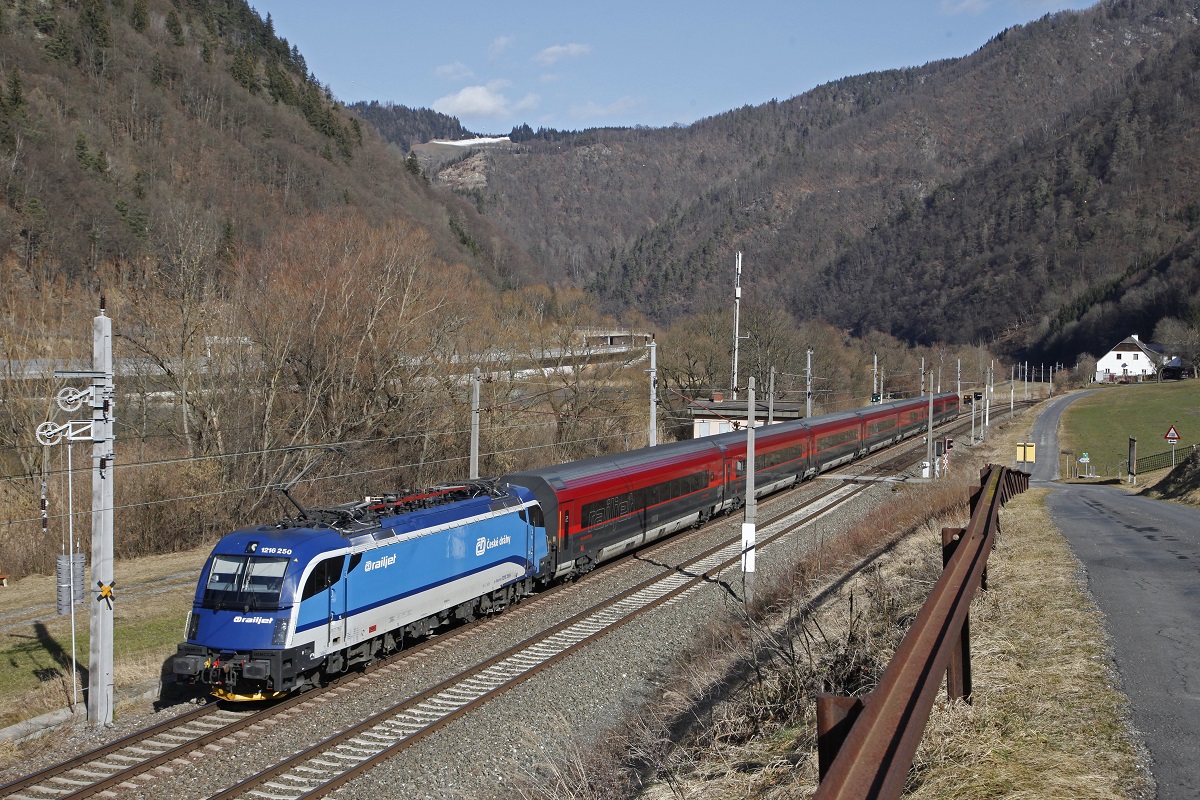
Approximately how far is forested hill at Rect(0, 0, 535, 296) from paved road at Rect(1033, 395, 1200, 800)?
180 feet

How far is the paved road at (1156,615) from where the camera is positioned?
244 inches

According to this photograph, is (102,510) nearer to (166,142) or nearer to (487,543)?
(487,543)

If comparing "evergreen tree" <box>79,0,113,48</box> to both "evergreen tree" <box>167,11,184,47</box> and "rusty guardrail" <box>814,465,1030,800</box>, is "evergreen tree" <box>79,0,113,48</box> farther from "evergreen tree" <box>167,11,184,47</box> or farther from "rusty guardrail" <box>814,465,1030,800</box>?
"rusty guardrail" <box>814,465,1030,800</box>

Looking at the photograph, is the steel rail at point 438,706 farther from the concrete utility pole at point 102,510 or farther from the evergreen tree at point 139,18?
the evergreen tree at point 139,18

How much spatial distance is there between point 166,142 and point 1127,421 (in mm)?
99771

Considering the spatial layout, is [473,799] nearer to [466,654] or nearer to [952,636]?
[466,654]

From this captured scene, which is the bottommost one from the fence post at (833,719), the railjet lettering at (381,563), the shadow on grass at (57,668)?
the shadow on grass at (57,668)

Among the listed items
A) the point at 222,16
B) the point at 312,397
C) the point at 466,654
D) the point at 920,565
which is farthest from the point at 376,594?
the point at 222,16

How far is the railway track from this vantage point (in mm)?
12000

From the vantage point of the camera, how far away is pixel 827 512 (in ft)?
115

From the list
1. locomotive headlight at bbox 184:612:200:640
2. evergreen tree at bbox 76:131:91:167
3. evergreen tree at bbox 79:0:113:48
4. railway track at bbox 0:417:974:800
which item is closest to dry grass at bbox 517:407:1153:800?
railway track at bbox 0:417:974:800

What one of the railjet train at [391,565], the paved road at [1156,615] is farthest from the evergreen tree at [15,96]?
the paved road at [1156,615]

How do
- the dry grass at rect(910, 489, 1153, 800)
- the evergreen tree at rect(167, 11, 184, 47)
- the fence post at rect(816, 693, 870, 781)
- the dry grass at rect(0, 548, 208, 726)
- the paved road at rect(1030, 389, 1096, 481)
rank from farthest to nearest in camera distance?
the evergreen tree at rect(167, 11, 184, 47), the paved road at rect(1030, 389, 1096, 481), the dry grass at rect(0, 548, 208, 726), the dry grass at rect(910, 489, 1153, 800), the fence post at rect(816, 693, 870, 781)

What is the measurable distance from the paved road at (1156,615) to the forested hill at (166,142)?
5487cm
